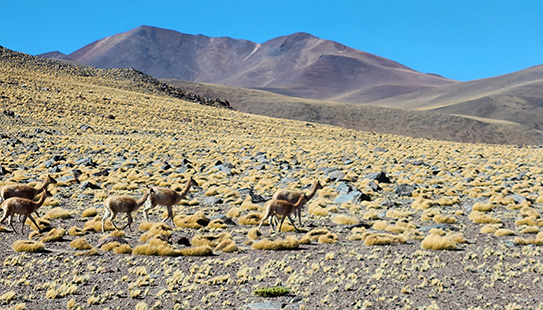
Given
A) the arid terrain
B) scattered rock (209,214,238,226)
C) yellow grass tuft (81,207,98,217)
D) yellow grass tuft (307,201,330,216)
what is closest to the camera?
the arid terrain

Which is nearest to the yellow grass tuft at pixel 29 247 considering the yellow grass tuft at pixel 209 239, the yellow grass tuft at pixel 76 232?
the yellow grass tuft at pixel 76 232

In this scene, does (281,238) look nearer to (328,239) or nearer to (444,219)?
(328,239)

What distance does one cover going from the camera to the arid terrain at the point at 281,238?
27.9 feet

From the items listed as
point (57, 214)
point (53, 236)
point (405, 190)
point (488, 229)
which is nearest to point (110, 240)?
point (53, 236)

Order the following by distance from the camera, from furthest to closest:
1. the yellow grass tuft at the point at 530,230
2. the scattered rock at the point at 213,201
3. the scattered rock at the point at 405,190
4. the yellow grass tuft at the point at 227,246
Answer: the scattered rock at the point at 405,190 < the scattered rock at the point at 213,201 < the yellow grass tuft at the point at 530,230 < the yellow grass tuft at the point at 227,246

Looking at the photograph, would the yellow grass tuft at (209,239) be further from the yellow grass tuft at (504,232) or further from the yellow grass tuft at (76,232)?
the yellow grass tuft at (504,232)

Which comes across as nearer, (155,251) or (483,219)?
(155,251)

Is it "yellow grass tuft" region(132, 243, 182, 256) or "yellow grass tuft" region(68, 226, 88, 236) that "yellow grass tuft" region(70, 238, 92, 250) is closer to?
"yellow grass tuft" region(132, 243, 182, 256)

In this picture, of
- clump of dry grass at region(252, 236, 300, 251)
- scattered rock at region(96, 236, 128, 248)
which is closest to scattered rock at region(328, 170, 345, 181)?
clump of dry grass at region(252, 236, 300, 251)

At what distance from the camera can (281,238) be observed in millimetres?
12680

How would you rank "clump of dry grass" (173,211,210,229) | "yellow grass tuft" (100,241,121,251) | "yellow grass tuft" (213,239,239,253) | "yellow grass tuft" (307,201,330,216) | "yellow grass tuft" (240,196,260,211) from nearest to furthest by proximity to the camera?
1. "yellow grass tuft" (100,241,121,251)
2. "yellow grass tuft" (213,239,239,253)
3. "clump of dry grass" (173,211,210,229)
4. "yellow grass tuft" (307,201,330,216)
5. "yellow grass tuft" (240,196,260,211)

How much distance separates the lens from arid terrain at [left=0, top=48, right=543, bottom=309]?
8.52m

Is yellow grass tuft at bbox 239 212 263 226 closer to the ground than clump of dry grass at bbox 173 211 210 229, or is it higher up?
closer to the ground

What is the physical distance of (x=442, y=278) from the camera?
9469mm
